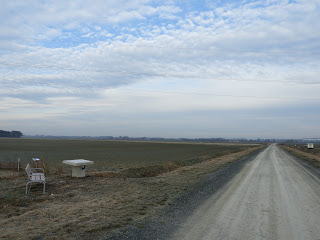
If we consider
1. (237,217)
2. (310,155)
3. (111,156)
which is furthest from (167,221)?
(310,155)

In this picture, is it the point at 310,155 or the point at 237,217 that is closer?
the point at 237,217

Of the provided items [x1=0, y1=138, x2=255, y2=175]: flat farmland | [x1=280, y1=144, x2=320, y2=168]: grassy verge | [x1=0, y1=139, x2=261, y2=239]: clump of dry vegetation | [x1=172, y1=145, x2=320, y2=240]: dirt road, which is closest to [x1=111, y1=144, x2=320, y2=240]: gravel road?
[x1=172, y1=145, x2=320, y2=240]: dirt road

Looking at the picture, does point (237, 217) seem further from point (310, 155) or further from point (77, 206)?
point (310, 155)

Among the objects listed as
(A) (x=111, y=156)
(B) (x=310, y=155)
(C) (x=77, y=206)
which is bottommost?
(A) (x=111, y=156)

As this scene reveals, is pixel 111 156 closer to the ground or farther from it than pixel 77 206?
closer to the ground

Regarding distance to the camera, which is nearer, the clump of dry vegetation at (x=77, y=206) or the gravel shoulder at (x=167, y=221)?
the gravel shoulder at (x=167, y=221)

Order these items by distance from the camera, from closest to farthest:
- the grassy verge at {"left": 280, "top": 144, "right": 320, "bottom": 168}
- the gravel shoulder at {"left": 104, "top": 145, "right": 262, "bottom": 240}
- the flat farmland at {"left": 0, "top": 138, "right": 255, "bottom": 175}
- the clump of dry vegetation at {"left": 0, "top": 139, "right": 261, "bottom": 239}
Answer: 1. the gravel shoulder at {"left": 104, "top": 145, "right": 262, "bottom": 240}
2. the clump of dry vegetation at {"left": 0, "top": 139, "right": 261, "bottom": 239}
3. the flat farmland at {"left": 0, "top": 138, "right": 255, "bottom": 175}
4. the grassy verge at {"left": 280, "top": 144, "right": 320, "bottom": 168}

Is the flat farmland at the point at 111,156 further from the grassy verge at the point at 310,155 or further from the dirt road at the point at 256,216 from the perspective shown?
the grassy verge at the point at 310,155

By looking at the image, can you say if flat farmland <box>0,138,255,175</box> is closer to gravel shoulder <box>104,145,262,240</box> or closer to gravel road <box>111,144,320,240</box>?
gravel shoulder <box>104,145,262,240</box>

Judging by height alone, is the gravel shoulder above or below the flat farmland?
above

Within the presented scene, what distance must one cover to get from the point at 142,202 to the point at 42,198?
304cm

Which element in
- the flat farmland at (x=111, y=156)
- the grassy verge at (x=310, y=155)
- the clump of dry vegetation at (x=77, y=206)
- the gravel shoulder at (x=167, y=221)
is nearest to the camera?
the gravel shoulder at (x=167, y=221)

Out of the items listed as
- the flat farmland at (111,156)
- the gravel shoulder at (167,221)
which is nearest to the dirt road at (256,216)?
the gravel shoulder at (167,221)

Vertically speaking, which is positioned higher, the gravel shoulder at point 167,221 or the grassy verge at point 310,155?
the gravel shoulder at point 167,221
